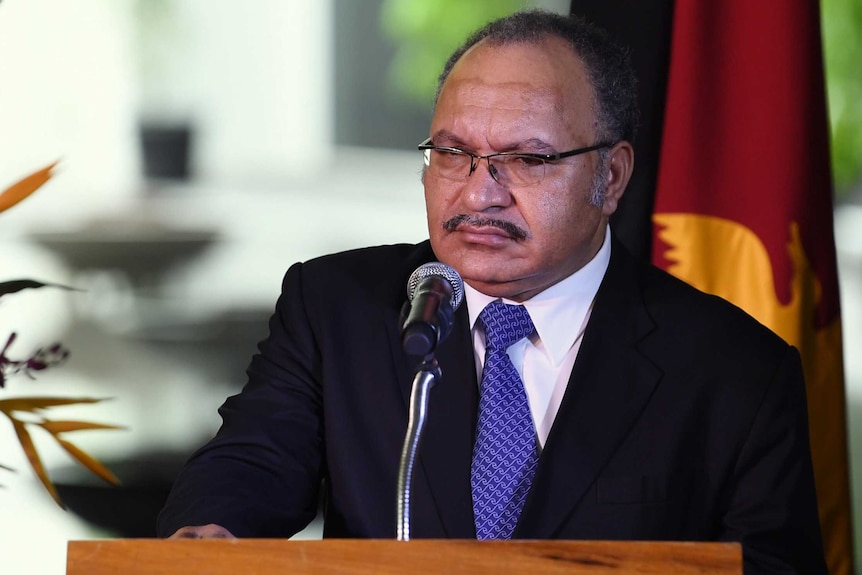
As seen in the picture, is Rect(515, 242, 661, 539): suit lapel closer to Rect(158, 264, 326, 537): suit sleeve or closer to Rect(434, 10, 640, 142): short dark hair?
Rect(434, 10, 640, 142): short dark hair

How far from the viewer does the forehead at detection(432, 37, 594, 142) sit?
1.98m

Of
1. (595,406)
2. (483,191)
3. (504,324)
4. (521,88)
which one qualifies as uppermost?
(521,88)

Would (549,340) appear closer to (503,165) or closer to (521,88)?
(503,165)

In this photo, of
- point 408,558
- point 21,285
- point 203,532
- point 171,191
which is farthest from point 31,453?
point 408,558

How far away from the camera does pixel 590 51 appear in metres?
2.11

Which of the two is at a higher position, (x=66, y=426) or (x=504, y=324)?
(x=504, y=324)

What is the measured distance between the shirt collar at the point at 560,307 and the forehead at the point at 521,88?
0.29 m

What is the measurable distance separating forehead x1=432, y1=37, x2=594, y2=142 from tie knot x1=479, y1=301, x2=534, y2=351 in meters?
0.33

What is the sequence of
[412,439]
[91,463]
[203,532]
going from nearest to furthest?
[412,439]
[203,532]
[91,463]

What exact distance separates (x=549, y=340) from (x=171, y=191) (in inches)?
49.5

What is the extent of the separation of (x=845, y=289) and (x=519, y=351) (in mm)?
1157

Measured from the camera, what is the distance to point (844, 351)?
109 inches

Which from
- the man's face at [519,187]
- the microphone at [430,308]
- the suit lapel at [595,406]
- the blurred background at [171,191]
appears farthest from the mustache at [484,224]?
the blurred background at [171,191]

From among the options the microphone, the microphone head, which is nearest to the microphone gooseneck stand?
the microphone
